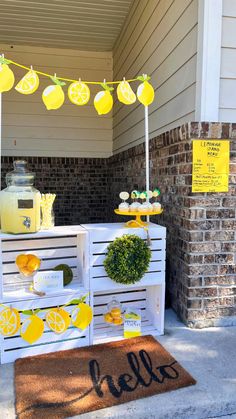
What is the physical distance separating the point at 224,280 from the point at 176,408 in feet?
3.50

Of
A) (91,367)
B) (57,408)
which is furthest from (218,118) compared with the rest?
(57,408)

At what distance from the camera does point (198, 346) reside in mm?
2082

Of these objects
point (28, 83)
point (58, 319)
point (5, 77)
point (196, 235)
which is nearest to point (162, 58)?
point (28, 83)

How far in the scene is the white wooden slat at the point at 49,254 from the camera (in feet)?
6.93

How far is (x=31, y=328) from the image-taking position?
196 centimetres

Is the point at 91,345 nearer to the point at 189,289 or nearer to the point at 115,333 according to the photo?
the point at 115,333

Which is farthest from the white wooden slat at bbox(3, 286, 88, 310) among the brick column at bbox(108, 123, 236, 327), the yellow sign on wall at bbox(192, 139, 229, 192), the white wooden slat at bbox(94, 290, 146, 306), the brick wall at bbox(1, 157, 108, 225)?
the brick wall at bbox(1, 157, 108, 225)

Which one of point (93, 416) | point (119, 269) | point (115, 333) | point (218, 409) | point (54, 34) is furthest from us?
point (54, 34)

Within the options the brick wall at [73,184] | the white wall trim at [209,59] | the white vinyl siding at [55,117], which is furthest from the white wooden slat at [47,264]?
the white vinyl siding at [55,117]

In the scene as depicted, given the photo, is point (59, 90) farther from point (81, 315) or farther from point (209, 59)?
point (81, 315)

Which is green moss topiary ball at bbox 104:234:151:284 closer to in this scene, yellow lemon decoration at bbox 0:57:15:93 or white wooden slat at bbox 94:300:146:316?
white wooden slat at bbox 94:300:146:316

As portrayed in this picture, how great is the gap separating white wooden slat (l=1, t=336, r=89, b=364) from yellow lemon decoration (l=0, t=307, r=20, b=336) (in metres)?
0.14

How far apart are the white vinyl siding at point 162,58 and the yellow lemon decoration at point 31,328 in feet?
5.78

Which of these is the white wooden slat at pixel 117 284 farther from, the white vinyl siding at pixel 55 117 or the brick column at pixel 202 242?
the white vinyl siding at pixel 55 117
